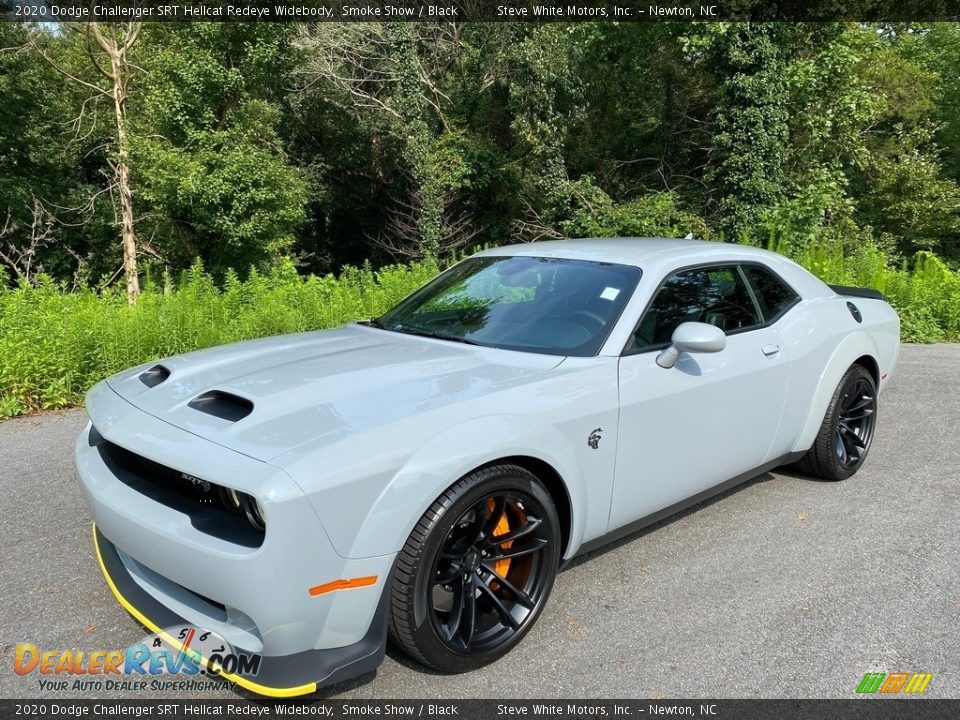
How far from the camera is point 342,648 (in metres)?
2.20

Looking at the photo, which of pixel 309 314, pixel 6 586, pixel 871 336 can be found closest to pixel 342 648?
pixel 6 586

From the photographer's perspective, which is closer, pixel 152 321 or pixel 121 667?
pixel 121 667

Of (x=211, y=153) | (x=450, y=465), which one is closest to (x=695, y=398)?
(x=450, y=465)

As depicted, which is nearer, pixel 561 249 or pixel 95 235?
pixel 561 249

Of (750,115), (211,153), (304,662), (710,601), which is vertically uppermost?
(750,115)

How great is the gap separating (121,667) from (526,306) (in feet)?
7.45

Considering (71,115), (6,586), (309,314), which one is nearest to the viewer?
(6,586)

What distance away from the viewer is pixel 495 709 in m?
2.39

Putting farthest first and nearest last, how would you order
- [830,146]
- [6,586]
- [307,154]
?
[307,154], [830,146], [6,586]

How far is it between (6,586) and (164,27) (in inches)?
891

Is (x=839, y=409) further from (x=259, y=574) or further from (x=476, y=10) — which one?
(x=476, y=10)

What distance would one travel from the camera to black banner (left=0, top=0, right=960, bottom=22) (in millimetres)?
18078

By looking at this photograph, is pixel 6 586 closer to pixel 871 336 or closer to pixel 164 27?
pixel 871 336

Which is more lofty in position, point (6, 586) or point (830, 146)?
point (830, 146)
